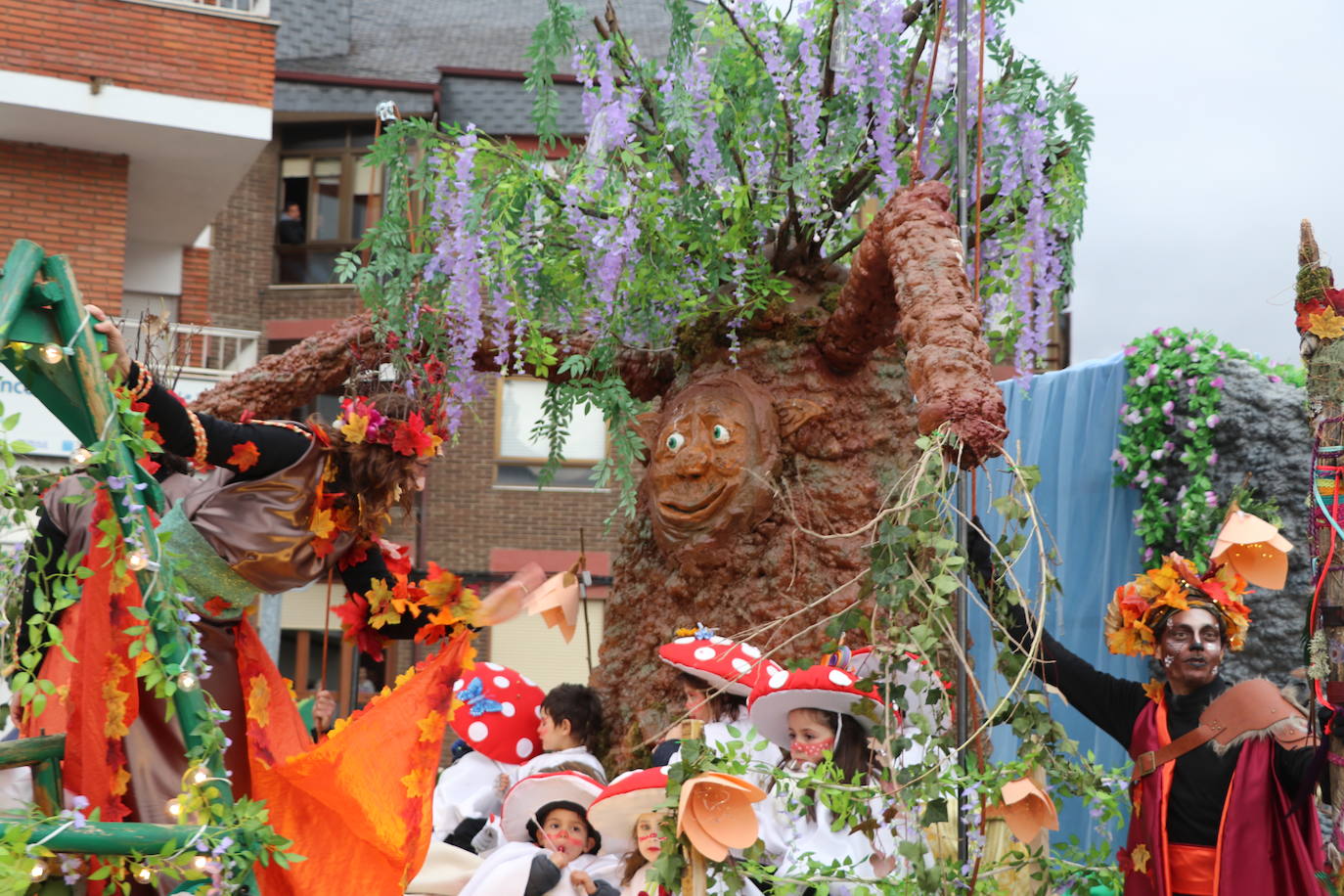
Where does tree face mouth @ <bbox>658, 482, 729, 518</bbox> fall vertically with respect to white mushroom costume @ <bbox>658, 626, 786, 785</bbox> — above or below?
above

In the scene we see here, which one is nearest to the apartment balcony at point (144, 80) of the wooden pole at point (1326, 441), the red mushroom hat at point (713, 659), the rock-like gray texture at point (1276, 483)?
the red mushroom hat at point (713, 659)

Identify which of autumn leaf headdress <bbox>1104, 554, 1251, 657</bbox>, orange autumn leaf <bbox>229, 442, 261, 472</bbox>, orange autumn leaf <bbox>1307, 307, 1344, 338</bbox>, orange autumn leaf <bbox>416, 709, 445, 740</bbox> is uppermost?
orange autumn leaf <bbox>1307, 307, 1344, 338</bbox>

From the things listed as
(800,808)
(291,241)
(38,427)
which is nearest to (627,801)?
(800,808)

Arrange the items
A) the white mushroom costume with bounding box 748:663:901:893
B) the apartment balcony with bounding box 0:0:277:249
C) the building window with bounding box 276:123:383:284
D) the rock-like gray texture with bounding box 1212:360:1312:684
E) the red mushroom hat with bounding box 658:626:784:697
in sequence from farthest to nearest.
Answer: the building window with bounding box 276:123:383:284 → the apartment balcony with bounding box 0:0:277:249 → the rock-like gray texture with bounding box 1212:360:1312:684 → the red mushroom hat with bounding box 658:626:784:697 → the white mushroom costume with bounding box 748:663:901:893

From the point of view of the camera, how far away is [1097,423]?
6469 mm

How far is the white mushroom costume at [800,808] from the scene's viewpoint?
4285 mm

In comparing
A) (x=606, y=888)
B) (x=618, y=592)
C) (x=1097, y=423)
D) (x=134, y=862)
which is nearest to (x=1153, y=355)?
(x=1097, y=423)

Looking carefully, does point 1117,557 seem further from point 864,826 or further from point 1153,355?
point 864,826

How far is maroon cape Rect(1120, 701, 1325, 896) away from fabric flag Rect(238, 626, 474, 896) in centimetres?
212

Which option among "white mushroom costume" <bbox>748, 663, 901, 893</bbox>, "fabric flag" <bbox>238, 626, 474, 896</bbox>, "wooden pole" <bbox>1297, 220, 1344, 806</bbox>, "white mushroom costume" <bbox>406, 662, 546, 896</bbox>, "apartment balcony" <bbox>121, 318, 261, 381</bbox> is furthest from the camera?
"white mushroom costume" <bbox>406, 662, 546, 896</bbox>

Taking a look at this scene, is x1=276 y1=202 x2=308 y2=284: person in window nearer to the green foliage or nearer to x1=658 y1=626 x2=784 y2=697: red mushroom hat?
the green foliage

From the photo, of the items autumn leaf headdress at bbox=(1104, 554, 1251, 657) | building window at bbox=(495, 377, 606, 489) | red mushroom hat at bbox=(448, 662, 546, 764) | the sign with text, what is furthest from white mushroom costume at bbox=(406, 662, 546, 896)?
building window at bbox=(495, 377, 606, 489)

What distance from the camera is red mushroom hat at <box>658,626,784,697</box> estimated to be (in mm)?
4973

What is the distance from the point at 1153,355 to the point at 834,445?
1.69 m
